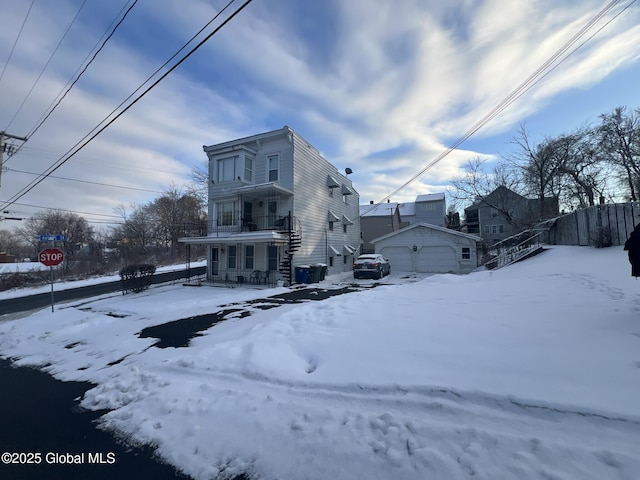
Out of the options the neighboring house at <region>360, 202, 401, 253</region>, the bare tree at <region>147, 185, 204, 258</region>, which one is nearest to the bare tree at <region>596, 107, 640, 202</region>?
the neighboring house at <region>360, 202, 401, 253</region>

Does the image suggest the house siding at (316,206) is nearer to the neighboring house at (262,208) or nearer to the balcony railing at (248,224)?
the neighboring house at (262,208)

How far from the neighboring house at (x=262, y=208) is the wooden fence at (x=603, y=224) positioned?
1471cm

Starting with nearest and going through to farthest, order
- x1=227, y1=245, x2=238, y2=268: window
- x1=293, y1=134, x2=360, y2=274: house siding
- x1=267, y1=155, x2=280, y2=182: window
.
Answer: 1. x1=267, y1=155, x2=280, y2=182: window
2. x1=293, y1=134, x2=360, y2=274: house siding
3. x1=227, y1=245, x2=238, y2=268: window

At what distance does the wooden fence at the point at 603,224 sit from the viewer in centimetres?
1154

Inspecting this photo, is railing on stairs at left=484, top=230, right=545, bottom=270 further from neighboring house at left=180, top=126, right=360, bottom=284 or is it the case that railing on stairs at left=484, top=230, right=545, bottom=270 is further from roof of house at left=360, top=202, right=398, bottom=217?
roof of house at left=360, top=202, right=398, bottom=217

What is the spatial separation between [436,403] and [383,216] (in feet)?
123

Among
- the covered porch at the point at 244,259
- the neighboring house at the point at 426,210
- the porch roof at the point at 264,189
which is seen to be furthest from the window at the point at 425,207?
the covered porch at the point at 244,259

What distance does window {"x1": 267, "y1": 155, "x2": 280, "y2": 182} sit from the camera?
17000 millimetres

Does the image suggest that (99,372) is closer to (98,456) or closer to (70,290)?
(98,456)

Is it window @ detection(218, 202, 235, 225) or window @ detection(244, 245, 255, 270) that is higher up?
window @ detection(218, 202, 235, 225)

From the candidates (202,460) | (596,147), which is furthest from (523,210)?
(202,460)

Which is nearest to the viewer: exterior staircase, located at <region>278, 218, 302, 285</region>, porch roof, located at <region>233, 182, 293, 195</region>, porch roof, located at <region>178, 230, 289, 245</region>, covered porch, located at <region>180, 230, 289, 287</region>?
porch roof, located at <region>178, 230, 289, 245</region>

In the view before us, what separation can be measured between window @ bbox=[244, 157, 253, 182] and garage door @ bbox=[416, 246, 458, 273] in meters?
13.9

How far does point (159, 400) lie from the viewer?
11.8ft
